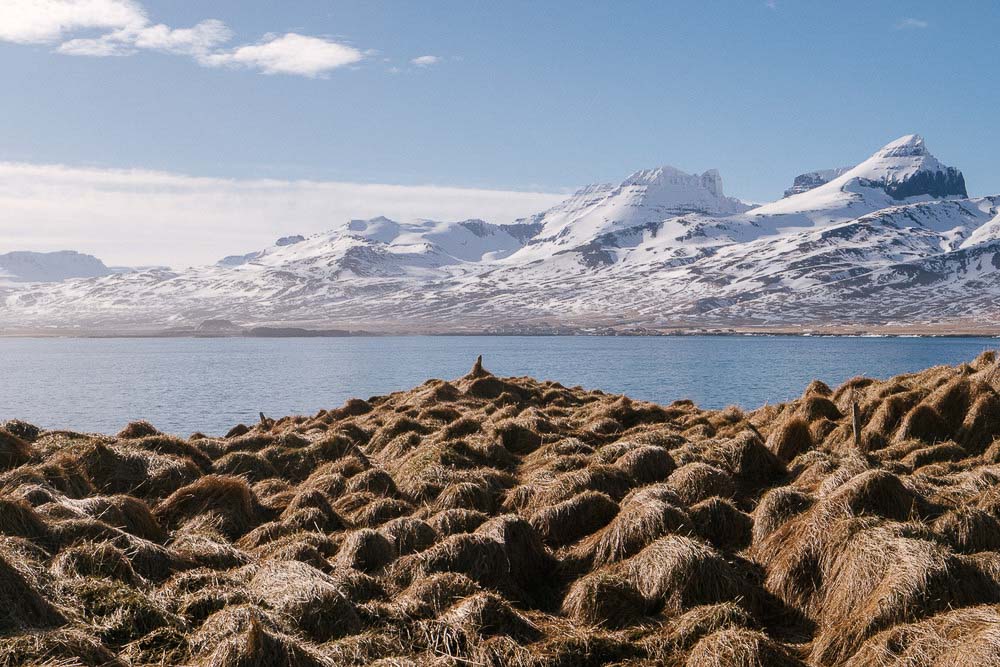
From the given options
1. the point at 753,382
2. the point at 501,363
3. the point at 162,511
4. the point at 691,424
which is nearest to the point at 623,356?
the point at 501,363

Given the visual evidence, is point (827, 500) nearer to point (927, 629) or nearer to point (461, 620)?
point (927, 629)

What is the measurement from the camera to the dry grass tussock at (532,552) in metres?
8.81

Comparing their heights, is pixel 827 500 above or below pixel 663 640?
above

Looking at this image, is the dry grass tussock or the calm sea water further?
the calm sea water

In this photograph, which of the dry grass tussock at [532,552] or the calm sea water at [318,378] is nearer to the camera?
the dry grass tussock at [532,552]

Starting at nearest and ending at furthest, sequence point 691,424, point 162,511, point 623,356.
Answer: point 162,511 → point 691,424 → point 623,356

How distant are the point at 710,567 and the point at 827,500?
8.13 feet

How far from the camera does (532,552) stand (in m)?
12.4

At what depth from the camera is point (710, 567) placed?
10.9 meters

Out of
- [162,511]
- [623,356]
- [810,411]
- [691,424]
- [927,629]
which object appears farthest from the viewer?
[623,356]

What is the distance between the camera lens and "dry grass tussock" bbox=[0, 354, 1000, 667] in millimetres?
8812

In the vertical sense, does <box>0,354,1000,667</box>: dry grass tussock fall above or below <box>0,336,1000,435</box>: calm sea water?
above

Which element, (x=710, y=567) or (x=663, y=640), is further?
(x=710, y=567)

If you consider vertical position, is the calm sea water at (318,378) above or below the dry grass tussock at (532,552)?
below
